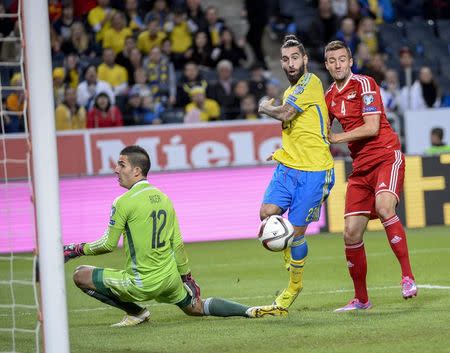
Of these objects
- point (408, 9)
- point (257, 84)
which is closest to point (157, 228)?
point (257, 84)

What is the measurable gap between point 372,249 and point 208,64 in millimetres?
7340

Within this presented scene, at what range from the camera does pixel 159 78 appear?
1962cm

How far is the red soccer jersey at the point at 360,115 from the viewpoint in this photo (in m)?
8.99

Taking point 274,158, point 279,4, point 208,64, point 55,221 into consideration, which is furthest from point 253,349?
point 279,4

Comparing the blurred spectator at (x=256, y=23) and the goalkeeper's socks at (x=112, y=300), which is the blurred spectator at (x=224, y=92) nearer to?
the blurred spectator at (x=256, y=23)

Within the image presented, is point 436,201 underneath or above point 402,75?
underneath

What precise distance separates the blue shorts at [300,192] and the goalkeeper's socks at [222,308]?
0.85 m

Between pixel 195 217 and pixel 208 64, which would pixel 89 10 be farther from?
pixel 195 217

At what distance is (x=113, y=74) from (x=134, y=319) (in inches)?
450

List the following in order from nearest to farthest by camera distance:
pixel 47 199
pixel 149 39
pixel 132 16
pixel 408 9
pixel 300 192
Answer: pixel 47 199, pixel 300 192, pixel 149 39, pixel 132 16, pixel 408 9

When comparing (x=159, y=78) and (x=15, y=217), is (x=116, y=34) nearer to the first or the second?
(x=159, y=78)

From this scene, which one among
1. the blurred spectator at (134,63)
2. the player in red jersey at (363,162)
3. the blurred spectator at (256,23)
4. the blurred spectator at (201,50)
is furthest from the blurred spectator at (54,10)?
the player in red jersey at (363,162)

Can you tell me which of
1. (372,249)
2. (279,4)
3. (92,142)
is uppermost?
(279,4)

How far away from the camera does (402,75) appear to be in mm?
20734
